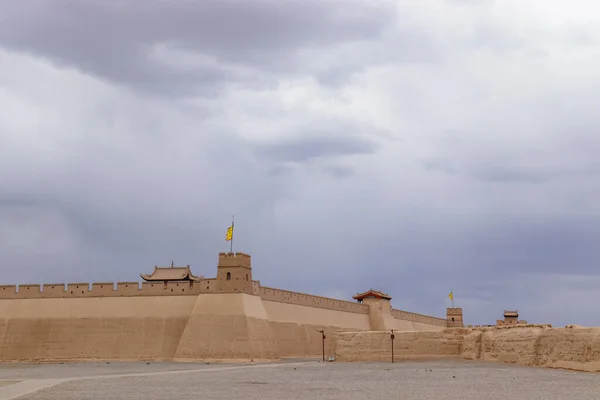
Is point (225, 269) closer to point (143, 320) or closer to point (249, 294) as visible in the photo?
point (249, 294)

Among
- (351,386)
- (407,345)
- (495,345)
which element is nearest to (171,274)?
(407,345)

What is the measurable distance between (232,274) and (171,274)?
9.64 metres

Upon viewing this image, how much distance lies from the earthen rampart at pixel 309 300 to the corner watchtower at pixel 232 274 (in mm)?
3296

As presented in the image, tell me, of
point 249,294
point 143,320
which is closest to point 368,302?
point 249,294

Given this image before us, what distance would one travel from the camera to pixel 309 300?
184ft

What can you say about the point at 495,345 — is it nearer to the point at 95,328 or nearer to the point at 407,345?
the point at 407,345

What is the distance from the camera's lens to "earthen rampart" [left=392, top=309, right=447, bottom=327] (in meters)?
71.0

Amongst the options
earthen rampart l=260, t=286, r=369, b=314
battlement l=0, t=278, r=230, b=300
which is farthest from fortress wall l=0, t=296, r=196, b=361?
earthen rampart l=260, t=286, r=369, b=314

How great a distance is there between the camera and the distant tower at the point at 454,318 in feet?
278

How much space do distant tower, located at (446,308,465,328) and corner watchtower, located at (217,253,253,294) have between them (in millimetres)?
44574

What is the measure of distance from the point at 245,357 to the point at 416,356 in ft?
40.4

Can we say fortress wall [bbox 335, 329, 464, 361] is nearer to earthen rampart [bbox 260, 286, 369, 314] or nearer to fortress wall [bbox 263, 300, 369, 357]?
fortress wall [bbox 263, 300, 369, 357]

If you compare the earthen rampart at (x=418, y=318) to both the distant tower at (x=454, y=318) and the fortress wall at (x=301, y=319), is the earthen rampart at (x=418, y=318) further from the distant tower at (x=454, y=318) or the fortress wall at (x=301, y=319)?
the fortress wall at (x=301, y=319)

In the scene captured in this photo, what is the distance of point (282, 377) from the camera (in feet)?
85.6
